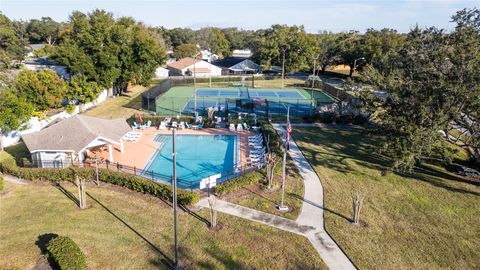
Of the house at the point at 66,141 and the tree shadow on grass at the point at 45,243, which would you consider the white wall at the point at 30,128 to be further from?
the tree shadow on grass at the point at 45,243

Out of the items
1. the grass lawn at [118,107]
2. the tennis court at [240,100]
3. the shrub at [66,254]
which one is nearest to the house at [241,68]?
A: the tennis court at [240,100]

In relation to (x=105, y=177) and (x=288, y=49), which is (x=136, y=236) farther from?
(x=288, y=49)

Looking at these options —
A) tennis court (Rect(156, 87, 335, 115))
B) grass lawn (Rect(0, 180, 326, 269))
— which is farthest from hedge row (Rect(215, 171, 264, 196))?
tennis court (Rect(156, 87, 335, 115))

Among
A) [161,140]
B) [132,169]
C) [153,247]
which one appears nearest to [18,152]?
[161,140]

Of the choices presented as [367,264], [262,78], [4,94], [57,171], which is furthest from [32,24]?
[367,264]

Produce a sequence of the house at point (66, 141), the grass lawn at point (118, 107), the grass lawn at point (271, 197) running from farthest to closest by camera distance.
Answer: the grass lawn at point (118, 107) → the house at point (66, 141) → the grass lawn at point (271, 197)

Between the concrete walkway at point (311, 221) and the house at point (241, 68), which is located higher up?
the house at point (241, 68)

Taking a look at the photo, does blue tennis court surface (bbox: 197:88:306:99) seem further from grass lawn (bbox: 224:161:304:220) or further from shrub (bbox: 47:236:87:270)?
shrub (bbox: 47:236:87:270)
